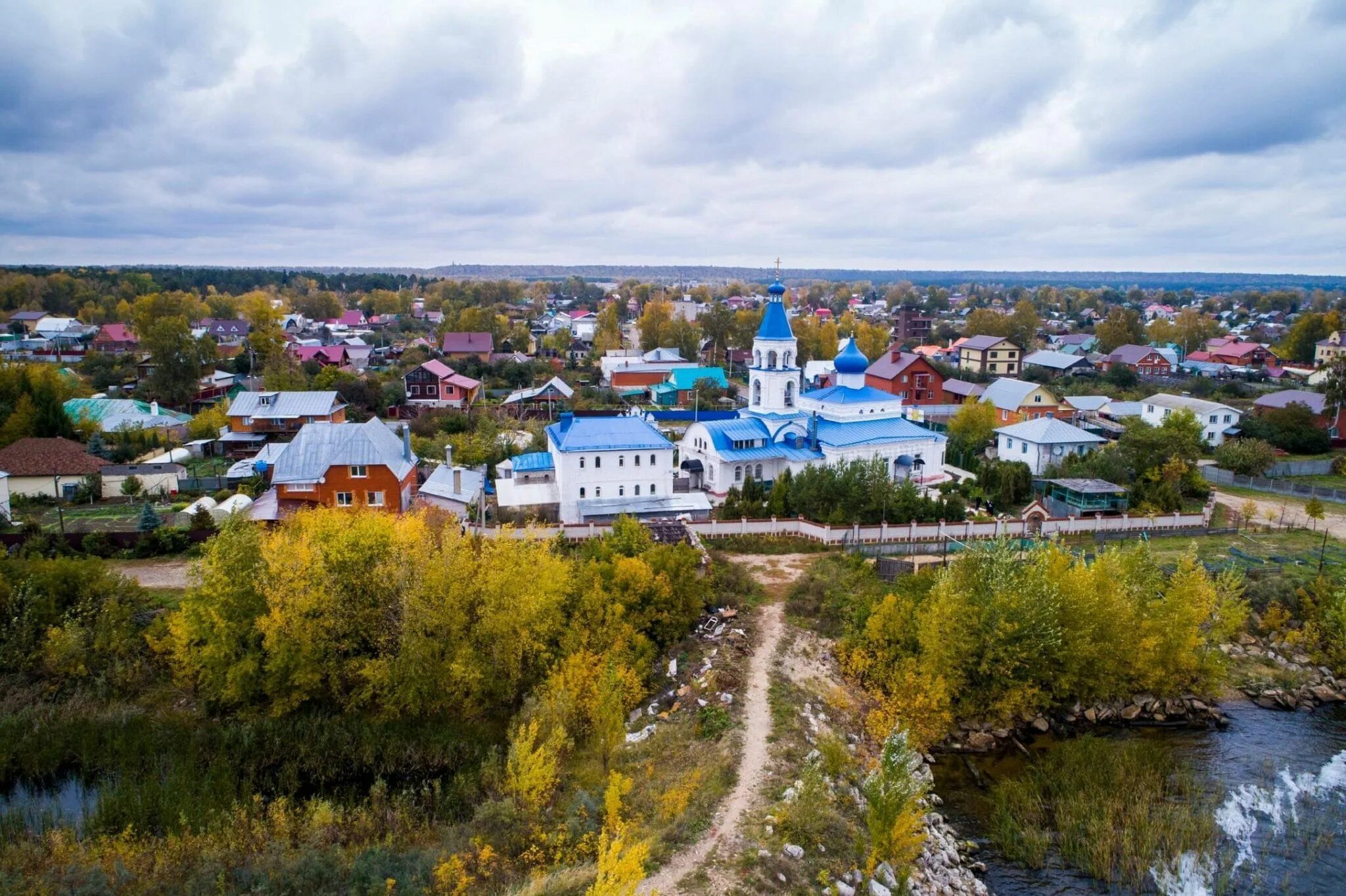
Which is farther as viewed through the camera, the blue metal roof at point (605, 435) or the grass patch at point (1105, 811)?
the blue metal roof at point (605, 435)

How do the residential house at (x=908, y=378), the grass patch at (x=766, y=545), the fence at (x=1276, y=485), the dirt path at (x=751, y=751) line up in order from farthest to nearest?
the residential house at (x=908, y=378) → the fence at (x=1276, y=485) → the grass patch at (x=766, y=545) → the dirt path at (x=751, y=751)

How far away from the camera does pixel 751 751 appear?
16.8 m

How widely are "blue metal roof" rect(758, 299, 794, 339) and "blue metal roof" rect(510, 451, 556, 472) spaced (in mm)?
10862

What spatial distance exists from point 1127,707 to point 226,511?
30.2 metres

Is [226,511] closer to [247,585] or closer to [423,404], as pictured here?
[247,585]

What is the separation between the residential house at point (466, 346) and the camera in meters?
72.9

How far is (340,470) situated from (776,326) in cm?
1925

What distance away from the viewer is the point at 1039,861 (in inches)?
619

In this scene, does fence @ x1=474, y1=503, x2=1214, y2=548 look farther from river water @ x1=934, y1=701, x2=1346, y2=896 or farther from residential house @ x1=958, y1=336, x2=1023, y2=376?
residential house @ x1=958, y1=336, x2=1023, y2=376

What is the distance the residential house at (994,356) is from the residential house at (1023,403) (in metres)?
23.3

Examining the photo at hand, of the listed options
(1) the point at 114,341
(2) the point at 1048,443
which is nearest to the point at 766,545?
(2) the point at 1048,443

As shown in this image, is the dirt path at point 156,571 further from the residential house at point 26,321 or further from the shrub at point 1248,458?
the residential house at point 26,321

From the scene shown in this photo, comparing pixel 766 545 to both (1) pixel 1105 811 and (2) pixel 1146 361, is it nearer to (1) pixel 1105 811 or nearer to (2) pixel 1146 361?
(1) pixel 1105 811

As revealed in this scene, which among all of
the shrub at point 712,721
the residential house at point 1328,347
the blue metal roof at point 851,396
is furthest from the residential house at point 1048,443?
the residential house at point 1328,347
